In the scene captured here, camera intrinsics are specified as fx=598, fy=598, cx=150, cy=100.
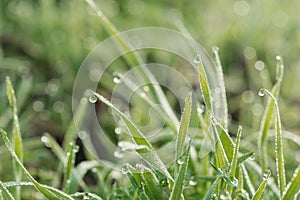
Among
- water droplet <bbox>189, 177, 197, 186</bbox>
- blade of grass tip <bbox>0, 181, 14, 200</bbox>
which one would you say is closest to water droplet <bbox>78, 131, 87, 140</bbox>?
water droplet <bbox>189, 177, 197, 186</bbox>

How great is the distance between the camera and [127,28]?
1.96 meters

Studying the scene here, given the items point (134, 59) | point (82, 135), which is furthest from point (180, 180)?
point (82, 135)

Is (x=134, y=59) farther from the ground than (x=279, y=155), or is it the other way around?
(x=134, y=59)

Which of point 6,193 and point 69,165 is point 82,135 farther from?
point 6,193

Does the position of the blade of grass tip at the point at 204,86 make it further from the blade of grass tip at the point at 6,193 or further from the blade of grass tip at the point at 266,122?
the blade of grass tip at the point at 6,193

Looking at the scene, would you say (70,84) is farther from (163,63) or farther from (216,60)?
(216,60)

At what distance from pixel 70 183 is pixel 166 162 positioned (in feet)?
0.72

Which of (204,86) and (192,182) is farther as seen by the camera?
(192,182)

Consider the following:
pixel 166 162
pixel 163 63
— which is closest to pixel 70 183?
pixel 166 162

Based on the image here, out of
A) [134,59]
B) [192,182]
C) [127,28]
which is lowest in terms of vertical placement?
[192,182]

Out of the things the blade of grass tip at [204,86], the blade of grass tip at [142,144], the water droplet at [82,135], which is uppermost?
the blade of grass tip at [204,86]

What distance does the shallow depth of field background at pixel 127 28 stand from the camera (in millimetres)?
1648

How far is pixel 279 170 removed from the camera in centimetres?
100

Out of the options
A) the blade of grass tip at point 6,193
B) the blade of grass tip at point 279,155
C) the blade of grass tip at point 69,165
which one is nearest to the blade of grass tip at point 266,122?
the blade of grass tip at point 279,155
